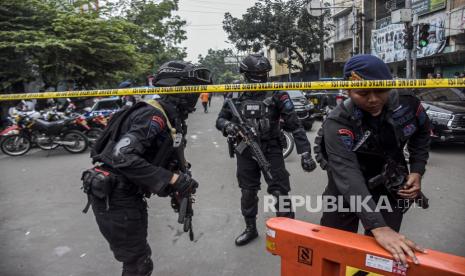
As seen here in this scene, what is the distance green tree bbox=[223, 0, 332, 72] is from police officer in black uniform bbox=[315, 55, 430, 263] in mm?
22667

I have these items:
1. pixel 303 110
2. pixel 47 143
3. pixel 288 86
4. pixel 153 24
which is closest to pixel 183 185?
pixel 288 86

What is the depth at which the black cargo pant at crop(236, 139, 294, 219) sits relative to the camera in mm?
3500

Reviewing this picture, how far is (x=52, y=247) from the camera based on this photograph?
11.8 feet

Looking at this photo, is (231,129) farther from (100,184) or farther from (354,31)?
(354,31)

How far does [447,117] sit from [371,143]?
6.61 metres

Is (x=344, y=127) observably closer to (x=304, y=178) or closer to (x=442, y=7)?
(x=304, y=178)

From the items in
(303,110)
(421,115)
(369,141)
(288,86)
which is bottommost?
(303,110)

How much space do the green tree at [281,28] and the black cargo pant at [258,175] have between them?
70.7ft

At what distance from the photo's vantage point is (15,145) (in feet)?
30.2

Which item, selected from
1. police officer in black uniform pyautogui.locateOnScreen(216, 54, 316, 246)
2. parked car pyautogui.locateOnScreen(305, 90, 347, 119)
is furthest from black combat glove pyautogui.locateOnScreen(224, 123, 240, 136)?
parked car pyautogui.locateOnScreen(305, 90, 347, 119)

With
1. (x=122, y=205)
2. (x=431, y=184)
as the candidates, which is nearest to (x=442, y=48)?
(x=431, y=184)

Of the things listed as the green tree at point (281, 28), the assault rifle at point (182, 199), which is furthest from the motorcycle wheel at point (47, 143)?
the green tree at point (281, 28)

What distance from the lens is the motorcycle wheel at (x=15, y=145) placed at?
9109mm

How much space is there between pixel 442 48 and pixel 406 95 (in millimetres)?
15623
